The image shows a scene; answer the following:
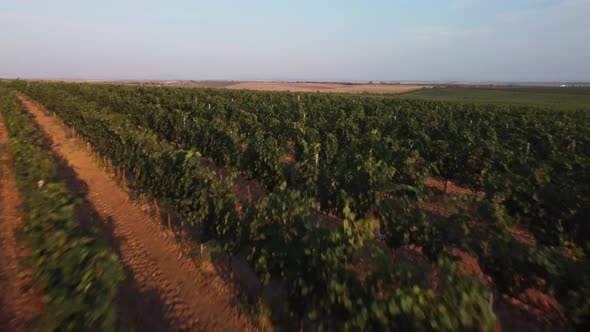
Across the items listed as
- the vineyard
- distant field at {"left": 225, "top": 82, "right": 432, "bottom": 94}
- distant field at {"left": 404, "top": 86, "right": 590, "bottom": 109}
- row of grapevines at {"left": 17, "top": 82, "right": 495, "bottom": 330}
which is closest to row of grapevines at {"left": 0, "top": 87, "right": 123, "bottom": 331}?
the vineyard

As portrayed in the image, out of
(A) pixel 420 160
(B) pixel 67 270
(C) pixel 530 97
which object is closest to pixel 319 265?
(B) pixel 67 270

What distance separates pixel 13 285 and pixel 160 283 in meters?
2.36

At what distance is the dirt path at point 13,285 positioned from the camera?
13.7 ft

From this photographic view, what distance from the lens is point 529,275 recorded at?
363 centimetres

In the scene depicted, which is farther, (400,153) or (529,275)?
(400,153)

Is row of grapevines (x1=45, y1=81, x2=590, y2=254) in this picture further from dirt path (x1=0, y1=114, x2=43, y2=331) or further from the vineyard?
dirt path (x1=0, y1=114, x2=43, y2=331)

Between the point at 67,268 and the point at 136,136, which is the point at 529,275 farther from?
the point at 136,136

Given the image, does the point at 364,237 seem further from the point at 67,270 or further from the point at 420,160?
the point at 420,160

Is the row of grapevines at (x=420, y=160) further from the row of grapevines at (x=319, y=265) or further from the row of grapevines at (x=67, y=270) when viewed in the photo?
the row of grapevines at (x=67, y=270)

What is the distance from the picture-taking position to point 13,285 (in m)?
5.04

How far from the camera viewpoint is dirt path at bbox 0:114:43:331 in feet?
13.7

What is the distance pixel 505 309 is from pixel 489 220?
2384mm

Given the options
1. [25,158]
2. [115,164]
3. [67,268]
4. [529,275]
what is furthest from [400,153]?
[115,164]

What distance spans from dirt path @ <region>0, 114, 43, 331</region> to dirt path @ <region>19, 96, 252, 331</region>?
1.23 m
